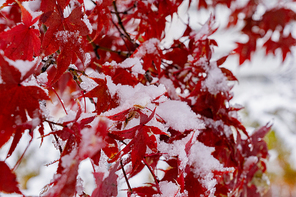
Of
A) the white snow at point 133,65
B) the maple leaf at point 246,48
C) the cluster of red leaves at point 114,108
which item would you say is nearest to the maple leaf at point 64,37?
the cluster of red leaves at point 114,108

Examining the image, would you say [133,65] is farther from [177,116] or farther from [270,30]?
[270,30]

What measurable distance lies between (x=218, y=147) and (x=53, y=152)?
1.94m

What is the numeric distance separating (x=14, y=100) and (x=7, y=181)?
112 millimetres

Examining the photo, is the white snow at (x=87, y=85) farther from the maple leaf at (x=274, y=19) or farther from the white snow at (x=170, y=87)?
the maple leaf at (x=274, y=19)

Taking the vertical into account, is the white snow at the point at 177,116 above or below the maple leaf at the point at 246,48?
below

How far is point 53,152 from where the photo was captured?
2182 mm

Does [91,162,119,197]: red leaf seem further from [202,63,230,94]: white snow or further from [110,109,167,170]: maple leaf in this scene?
[202,63,230,94]: white snow

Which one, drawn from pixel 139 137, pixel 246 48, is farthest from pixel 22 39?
pixel 246 48

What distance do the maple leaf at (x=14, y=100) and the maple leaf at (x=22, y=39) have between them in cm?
11

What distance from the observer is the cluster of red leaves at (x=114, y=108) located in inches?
13.1

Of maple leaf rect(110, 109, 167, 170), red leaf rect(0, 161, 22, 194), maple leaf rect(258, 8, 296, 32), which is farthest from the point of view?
maple leaf rect(258, 8, 296, 32)

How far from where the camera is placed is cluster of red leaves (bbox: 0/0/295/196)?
33 cm

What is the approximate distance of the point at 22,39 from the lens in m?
0.43

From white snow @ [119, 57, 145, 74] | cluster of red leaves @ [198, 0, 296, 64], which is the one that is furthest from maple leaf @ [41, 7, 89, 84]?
cluster of red leaves @ [198, 0, 296, 64]
